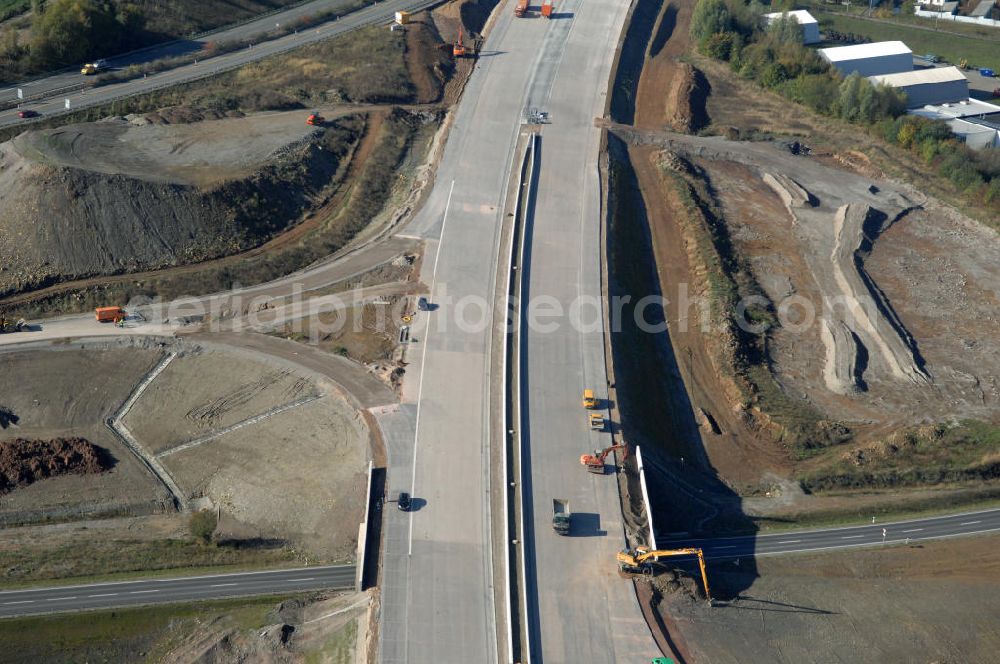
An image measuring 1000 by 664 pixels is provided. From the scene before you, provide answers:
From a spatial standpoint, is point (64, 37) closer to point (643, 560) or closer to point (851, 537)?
point (643, 560)

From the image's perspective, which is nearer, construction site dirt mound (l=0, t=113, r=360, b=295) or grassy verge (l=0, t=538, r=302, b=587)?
grassy verge (l=0, t=538, r=302, b=587)

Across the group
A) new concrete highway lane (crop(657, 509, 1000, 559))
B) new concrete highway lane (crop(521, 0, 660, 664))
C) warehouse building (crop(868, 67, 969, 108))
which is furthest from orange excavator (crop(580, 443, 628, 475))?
warehouse building (crop(868, 67, 969, 108))

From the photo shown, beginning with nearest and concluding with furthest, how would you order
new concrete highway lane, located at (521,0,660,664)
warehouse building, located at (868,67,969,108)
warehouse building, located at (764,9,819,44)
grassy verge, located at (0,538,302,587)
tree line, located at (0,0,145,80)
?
new concrete highway lane, located at (521,0,660,664) → grassy verge, located at (0,538,302,587) → tree line, located at (0,0,145,80) → warehouse building, located at (868,67,969,108) → warehouse building, located at (764,9,819,44)

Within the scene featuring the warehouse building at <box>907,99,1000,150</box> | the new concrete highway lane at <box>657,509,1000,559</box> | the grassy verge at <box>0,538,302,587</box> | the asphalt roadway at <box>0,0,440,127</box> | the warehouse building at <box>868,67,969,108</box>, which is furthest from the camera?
the warehouse building at <box>868,67,969,108</box>


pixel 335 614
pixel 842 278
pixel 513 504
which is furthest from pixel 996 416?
pixel 335 614

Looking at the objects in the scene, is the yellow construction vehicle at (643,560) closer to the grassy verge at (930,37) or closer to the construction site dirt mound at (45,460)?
the construction site dirt mound at (45,460)

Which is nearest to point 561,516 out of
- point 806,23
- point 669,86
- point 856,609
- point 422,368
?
point 422,368

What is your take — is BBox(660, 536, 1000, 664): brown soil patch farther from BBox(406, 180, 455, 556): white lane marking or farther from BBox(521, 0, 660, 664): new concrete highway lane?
BBox(406, 180, 455, 556): white lane marking

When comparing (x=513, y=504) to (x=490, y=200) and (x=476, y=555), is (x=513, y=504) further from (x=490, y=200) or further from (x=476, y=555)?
(x=490, y=200)

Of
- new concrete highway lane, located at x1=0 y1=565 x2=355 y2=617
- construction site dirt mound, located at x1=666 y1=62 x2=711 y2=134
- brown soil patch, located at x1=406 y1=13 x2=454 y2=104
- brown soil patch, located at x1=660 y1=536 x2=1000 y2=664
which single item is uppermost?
brown soil patch, located at x1=406 y1=13 x2=454 y2=104
